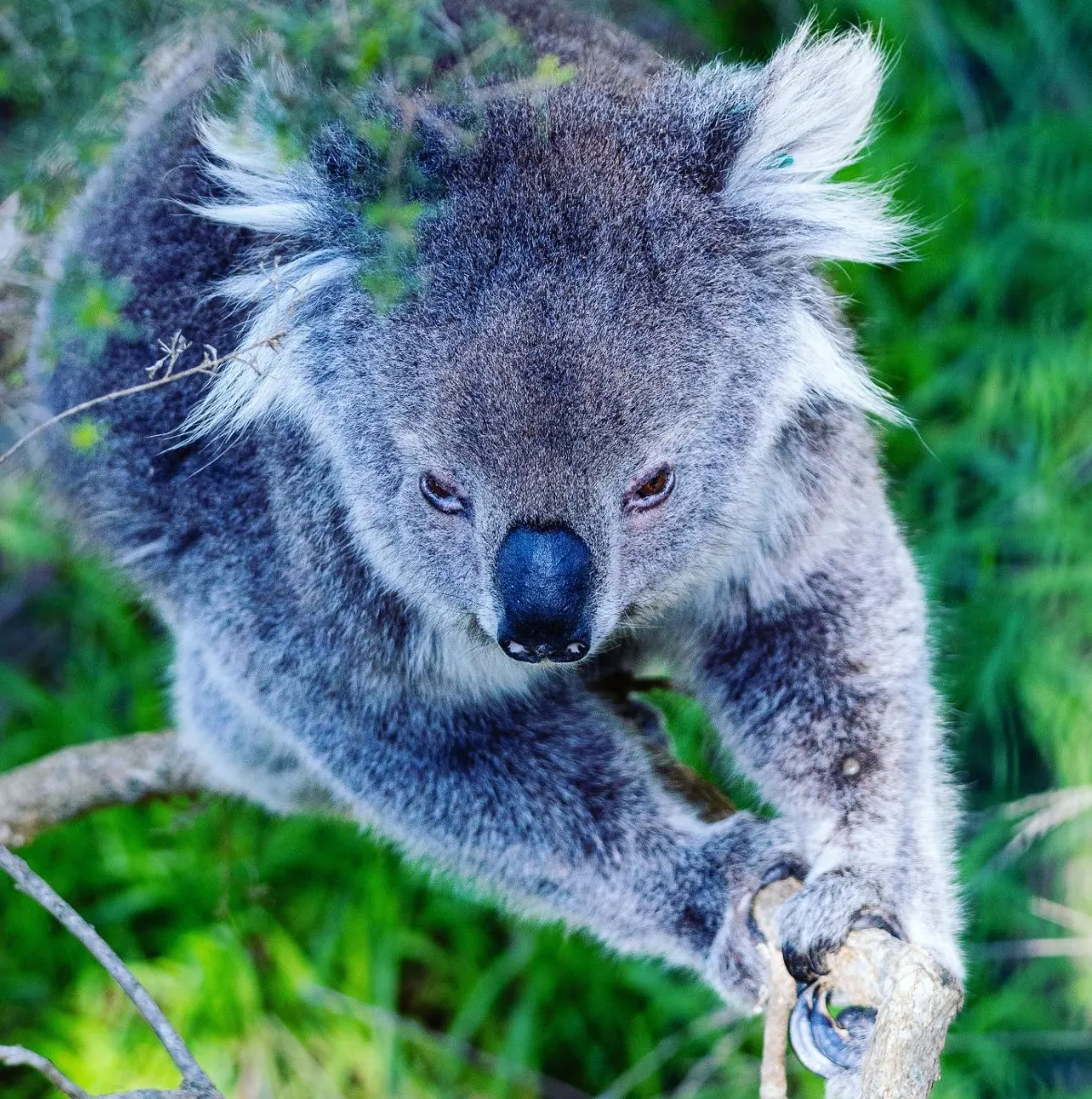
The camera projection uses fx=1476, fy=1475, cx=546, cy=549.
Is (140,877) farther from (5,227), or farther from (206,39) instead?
(206,39)

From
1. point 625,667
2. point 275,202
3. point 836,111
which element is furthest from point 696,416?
point 625,667

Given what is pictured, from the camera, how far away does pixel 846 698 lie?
3090 millimetres

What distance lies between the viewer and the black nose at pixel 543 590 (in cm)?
237

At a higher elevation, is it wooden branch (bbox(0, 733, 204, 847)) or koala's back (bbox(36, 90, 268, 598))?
koala's back (bbox(36, 90, 268, 598))

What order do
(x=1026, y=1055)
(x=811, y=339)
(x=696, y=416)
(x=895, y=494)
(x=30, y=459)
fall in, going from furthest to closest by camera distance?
1. (x=1026, y=1055)
2. (x=895, y=494)
3. (x=30, y=459)
4. (x=811, y=339)
5. (x=696, y=416)

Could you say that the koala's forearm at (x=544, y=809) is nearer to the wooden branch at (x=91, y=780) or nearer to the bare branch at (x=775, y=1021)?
the bare branch at (x=775, y=1021)

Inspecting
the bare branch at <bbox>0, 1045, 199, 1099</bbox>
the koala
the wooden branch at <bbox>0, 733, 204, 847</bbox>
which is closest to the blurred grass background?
the wooden branch at <bbox>0, 733, 204, 847</bbox>

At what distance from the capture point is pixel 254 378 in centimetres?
277

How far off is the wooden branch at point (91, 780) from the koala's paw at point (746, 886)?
5.14 feet

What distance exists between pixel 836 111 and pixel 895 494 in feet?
6.29

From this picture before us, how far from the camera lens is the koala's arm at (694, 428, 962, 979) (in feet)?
9.71

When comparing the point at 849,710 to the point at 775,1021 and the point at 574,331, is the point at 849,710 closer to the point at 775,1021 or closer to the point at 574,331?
the point at 775,1021

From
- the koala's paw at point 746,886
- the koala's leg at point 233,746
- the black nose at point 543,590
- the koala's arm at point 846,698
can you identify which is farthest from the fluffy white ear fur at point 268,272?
the koala's paw at point 746,886

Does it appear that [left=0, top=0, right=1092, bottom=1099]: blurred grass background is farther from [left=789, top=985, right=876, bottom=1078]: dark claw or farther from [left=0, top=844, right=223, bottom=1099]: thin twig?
[left=0, top=844, right=223, bottom=1099]: thin twig
